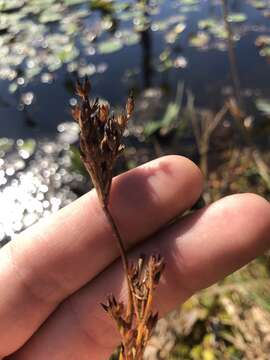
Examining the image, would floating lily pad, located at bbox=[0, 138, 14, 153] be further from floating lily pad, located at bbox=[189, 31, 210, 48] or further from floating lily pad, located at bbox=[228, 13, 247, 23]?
floating lily pad, located at bbox=[228, 13, 247, 23]

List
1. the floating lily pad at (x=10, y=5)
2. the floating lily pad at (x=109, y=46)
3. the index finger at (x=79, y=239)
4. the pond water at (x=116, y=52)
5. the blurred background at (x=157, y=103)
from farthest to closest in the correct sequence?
the floating lily pad at (x=10, y=5), the floating lily pad at (x=109, y=46), the pond water at (x=116, y=52), the blurred background at (x=157, y=103), the index finger at (x=79, y=239)

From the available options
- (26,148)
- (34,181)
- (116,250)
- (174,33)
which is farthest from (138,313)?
(174,33)

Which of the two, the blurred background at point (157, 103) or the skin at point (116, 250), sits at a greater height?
the skin at point (116, 250)

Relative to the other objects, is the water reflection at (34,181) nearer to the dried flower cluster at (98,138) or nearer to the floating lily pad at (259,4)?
the dried flower cluster at (98,138)

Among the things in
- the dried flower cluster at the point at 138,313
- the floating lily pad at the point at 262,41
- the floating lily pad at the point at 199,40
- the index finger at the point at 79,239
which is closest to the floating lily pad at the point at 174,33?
the floating lily pad at the point at 199,40

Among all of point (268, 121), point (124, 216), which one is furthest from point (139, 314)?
point (268, 121)

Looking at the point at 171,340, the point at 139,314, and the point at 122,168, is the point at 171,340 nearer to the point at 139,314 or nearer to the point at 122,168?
the point at 139,314

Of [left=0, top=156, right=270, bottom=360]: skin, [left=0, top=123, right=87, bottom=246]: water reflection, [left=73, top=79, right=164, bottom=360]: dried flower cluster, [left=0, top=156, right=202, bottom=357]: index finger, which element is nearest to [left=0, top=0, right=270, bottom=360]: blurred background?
[left=0, top=123, right=87, bottom=246]: water reflection
